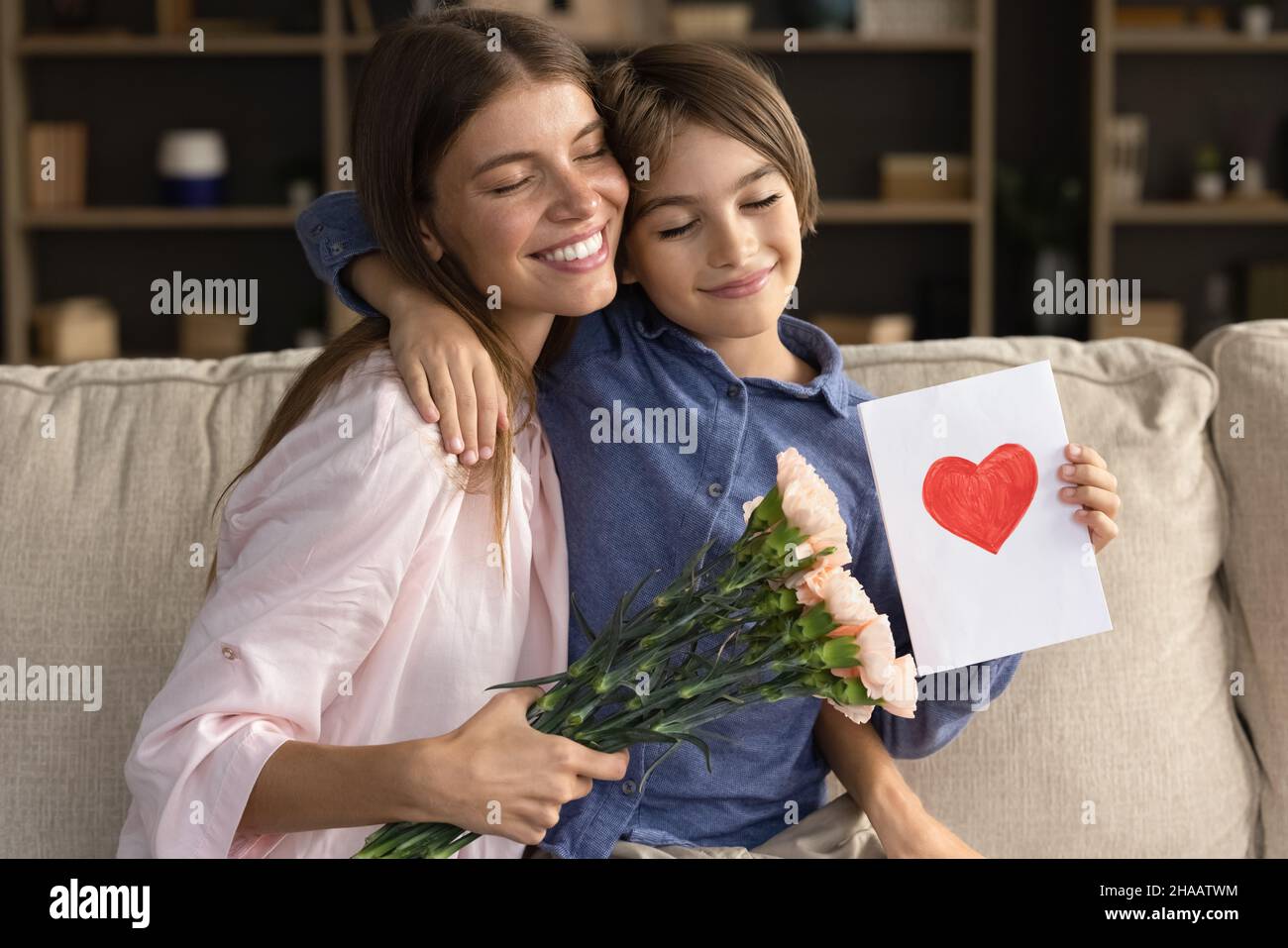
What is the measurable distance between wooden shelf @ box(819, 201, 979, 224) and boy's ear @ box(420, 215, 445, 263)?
8.68 ft

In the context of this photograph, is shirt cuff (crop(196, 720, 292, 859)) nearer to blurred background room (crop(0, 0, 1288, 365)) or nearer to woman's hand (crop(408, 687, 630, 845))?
woman's hand (crop(408, 687, 630, 845))

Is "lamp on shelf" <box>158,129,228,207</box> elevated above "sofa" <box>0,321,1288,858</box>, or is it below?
above

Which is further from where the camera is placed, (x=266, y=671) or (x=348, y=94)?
(x=348, y=94)

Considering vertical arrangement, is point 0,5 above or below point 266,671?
above

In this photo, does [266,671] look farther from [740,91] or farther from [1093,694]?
[1093,694]

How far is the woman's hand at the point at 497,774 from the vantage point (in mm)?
1009

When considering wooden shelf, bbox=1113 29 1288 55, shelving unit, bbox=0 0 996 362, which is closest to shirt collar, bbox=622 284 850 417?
shelving unit, bbox=0 0 996 362

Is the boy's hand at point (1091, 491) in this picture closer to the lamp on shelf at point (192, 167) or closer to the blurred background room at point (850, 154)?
the blurred background room at point (850, 154)

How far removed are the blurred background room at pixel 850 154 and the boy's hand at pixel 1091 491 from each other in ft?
8.90

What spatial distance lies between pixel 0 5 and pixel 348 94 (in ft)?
3.17

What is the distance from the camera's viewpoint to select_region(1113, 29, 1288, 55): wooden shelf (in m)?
3.71
